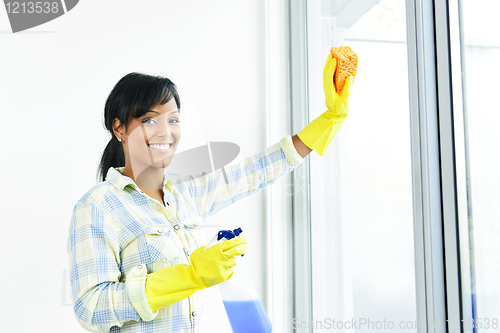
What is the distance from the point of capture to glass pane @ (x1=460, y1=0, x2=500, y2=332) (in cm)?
74

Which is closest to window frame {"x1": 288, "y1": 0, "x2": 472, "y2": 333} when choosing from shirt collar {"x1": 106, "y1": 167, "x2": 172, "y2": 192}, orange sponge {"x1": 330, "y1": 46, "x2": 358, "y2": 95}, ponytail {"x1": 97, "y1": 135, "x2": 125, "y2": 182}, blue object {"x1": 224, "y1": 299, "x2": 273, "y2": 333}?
orange sponge {"x1": 330, "y1": 46, "x2": 358, "y2": 95}

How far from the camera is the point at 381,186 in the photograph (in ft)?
3.39

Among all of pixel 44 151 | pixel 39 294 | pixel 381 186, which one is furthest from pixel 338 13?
pixel 39 294

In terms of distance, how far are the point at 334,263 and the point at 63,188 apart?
0.92m

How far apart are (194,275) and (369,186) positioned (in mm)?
496

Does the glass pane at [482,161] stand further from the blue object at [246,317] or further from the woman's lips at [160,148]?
the woman's lips at [160,148]

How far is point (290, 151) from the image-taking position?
121 cm

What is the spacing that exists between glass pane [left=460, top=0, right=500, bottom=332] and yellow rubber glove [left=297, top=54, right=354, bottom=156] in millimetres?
305

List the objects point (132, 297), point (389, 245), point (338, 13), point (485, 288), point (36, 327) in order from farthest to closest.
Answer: point (36, 327), point (338, 13), point (389, 245), point (132, 297), point (485, 288)

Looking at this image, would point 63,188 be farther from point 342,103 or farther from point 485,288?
point 485,288

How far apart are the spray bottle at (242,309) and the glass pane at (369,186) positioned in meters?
0.31

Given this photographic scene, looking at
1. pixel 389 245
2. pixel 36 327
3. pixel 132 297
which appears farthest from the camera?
pixel 36 327

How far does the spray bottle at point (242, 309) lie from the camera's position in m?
0.92

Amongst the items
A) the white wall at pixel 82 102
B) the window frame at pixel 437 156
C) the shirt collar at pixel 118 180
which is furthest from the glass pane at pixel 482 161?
the white wall at pixel 82 102
